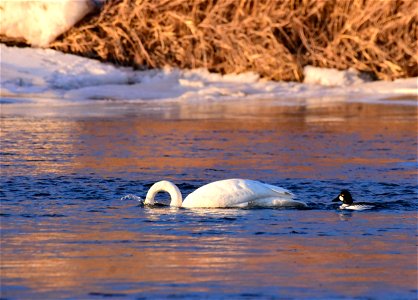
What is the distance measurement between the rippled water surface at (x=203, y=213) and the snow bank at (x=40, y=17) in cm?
498

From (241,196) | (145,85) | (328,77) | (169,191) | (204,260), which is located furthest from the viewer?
(328,77)

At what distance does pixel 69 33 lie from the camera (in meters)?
22.2

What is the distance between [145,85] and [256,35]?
226 cm

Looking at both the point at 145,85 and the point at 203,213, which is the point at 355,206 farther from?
the point at 145,85

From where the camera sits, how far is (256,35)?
21.7 m

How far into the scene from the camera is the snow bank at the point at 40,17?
22.0m

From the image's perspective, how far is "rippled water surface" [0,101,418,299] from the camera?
6355 millimetres

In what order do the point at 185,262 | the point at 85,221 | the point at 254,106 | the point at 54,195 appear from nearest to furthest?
the point at 185,262 < the point at 85,221 < the point at 54,195 < the point at 254,106

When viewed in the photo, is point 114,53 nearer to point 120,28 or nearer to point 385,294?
point 120,28

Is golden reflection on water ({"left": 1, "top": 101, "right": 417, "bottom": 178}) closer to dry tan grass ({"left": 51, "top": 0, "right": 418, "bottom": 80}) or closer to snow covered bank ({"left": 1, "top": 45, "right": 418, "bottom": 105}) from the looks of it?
snow covered bank ({"left": 1, "top": 45, "right": 418, "bottom": 105})

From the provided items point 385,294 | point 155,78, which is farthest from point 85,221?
point 155,78

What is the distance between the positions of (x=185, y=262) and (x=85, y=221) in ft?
5.77

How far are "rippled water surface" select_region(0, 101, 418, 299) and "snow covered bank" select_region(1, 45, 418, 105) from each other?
9.60 ft

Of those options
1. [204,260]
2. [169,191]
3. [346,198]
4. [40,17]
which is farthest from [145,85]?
[204,260]
